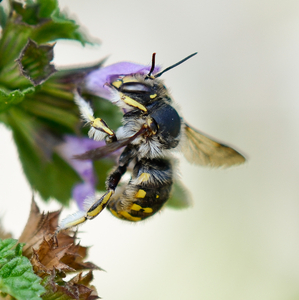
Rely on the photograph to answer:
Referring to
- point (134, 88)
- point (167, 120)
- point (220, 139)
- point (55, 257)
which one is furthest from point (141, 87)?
point (220, 139)

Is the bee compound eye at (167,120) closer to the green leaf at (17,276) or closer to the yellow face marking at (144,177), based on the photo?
the yellow face marking at (144,177)

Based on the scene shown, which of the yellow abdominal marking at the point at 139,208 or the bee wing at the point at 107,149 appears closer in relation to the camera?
the bee wing at the point at 107,149

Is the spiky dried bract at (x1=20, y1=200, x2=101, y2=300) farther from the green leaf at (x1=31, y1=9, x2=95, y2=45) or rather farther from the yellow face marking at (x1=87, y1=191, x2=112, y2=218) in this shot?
the green leaf at (x1=31, y1=9, x2=95, y2=45)

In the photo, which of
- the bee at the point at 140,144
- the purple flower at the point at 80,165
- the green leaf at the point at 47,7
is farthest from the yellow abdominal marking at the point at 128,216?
the green leaf at the point at 47,7

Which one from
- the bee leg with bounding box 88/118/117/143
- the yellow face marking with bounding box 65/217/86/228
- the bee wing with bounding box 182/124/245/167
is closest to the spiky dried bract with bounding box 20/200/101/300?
the yellow face marking with bounding box 65/217/86/228

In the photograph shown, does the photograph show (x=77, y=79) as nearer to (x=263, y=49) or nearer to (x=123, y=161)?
(x=123, y=161)

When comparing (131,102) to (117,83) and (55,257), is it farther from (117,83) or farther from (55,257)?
(55,257)
